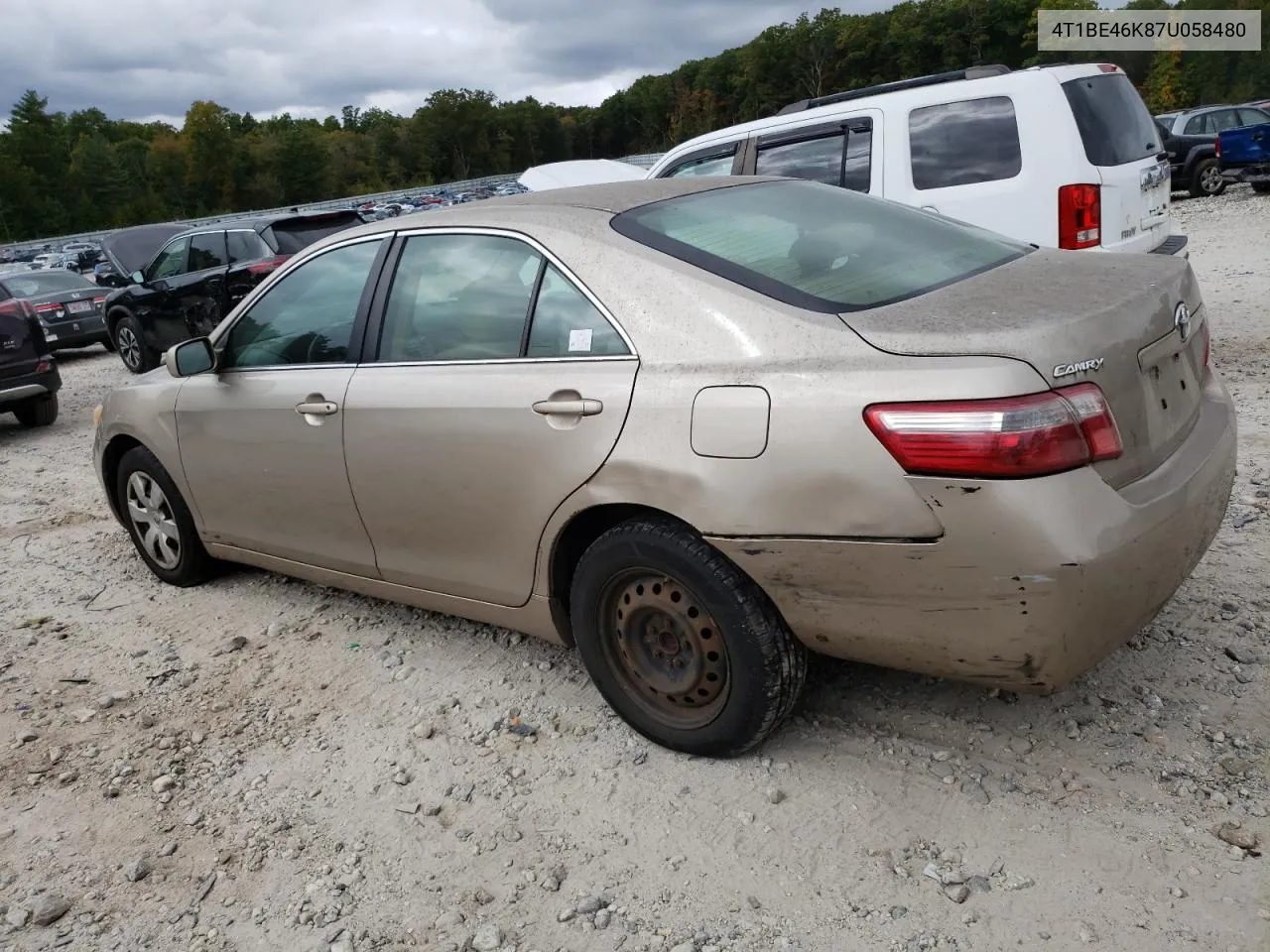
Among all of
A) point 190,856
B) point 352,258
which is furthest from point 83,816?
point 352,258

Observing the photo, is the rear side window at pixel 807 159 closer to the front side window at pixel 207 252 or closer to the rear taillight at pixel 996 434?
the rear taillight at pixel 996 434

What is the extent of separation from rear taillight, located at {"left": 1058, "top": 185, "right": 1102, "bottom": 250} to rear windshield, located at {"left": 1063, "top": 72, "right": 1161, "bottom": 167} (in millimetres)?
195

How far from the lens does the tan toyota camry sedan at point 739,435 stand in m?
2.28

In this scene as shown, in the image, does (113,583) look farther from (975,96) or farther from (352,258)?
(975,96)

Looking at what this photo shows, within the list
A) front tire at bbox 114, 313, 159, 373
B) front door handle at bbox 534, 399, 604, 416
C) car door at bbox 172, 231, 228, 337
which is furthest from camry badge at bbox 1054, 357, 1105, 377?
front tire at bbox 114, 313, 159, 373

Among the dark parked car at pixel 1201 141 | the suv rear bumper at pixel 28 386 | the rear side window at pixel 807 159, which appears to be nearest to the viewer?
the rear side window at pixel 807 159

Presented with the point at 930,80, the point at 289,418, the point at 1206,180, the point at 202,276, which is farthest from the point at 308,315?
the point at 1206,180

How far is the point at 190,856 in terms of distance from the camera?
2.81m

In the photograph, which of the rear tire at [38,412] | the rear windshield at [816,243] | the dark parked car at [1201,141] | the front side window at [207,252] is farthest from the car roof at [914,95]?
the dark parked car at [1201,141]

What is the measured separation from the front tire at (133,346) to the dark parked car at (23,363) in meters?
3.07

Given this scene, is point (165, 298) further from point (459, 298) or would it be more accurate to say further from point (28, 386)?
point (459, 298)

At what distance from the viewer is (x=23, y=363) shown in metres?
9.24

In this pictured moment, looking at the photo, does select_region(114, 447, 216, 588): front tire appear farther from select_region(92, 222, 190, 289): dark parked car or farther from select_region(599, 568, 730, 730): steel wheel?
select_region(92, 222, 190, 289): dark parked car

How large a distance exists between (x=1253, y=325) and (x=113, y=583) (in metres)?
7.84
